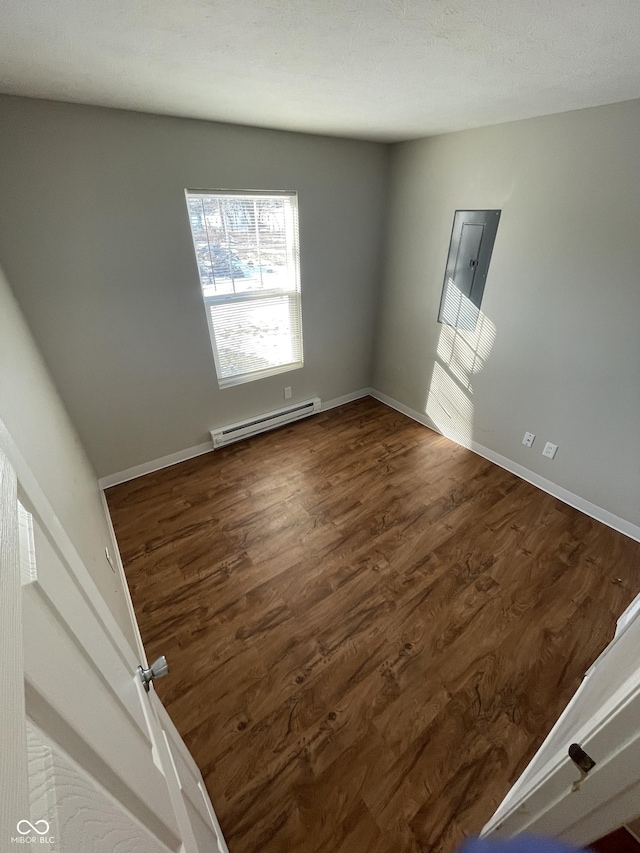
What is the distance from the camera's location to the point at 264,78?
4.54 feet

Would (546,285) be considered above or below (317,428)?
above

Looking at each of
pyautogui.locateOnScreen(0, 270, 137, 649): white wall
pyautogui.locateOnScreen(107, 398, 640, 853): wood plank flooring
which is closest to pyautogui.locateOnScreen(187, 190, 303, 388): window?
pyautogui.locateOnScreen(107, 398, 640, 853): wood plank flooring

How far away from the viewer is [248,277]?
2631mm

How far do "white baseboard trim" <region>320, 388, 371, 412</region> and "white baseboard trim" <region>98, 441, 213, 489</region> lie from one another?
1237 millimetres

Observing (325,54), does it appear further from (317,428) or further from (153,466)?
(153,466)

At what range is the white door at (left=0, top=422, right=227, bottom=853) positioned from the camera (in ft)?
0.88

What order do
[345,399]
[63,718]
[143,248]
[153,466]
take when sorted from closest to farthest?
[63,718] → [143,248] → [153,466] → [345,399]

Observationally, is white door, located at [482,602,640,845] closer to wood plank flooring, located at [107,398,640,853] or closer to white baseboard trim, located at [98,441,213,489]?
wood plank flooring, located at [107,398,640,853]

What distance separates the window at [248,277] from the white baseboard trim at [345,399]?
25.7 inches

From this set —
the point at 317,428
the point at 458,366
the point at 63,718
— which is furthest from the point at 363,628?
the point at 458,366

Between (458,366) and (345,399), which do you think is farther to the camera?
(345,399)

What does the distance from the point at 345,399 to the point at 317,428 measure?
23.6 inches

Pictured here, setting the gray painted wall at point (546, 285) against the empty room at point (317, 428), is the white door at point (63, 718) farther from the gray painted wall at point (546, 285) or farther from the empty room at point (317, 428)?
the gray painted wall at point (546, 285)

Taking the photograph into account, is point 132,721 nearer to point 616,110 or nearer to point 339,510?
point 339,510
